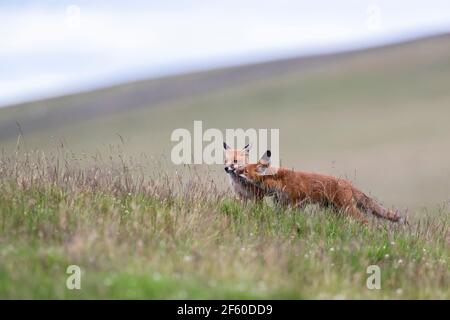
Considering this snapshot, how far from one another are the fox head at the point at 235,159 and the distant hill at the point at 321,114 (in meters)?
21.7

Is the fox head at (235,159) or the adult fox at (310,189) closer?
the adult fox at (310,189)

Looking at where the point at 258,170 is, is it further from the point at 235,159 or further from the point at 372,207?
the point at 372,207

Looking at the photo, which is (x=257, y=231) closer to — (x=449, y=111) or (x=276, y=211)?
(x=276, y=211)

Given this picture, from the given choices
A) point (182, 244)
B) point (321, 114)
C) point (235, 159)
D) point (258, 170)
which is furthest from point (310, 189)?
point (321, 114)

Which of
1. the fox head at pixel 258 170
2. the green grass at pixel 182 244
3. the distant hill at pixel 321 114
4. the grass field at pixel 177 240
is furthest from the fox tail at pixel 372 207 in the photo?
the distant hill at pixel 321 114

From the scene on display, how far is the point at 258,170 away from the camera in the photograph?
1411 cm

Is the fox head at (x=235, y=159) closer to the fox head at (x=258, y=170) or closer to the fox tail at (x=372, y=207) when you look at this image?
the fox head at (x=258, y=170)

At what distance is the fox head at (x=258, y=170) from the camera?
14055 mm

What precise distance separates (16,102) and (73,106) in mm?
16910

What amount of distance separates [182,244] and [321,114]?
5716 centimetres

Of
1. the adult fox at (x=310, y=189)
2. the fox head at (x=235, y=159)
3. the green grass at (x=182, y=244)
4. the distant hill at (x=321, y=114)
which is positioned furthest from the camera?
the distant hill at (x=321, y=114)

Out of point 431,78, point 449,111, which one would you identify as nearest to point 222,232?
point 449,111

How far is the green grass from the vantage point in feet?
27.8

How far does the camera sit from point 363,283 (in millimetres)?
10047
